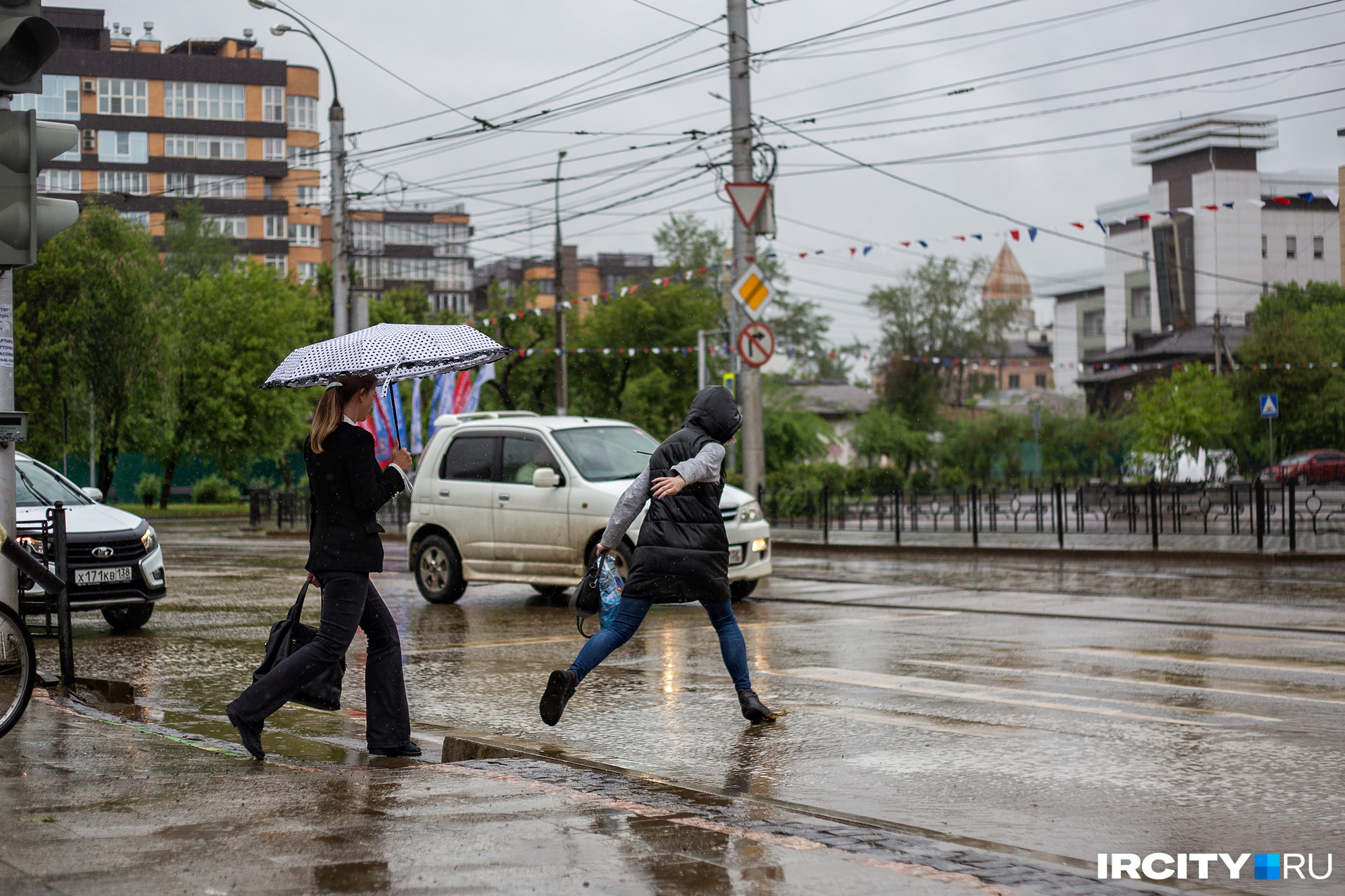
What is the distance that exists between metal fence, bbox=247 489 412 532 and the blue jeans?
85.1 feet

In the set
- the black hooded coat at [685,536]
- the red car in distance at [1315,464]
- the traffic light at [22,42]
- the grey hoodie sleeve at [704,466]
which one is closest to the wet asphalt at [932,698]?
the black hooded coat at [685,536]

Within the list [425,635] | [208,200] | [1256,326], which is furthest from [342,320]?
[208,200]

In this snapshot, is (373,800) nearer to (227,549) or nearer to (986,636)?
(986,636)

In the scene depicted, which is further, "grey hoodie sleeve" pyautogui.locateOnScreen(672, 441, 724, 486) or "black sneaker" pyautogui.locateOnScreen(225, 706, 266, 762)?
"grey hoodie sleeve" pyautogui.locateOnScreen(672, 441, 724, 486)

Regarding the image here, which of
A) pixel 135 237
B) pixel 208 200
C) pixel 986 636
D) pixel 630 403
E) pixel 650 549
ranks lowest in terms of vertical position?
Result: pixel 986 636

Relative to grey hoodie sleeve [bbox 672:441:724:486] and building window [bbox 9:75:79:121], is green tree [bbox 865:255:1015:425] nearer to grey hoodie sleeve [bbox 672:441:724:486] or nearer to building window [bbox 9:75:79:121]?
building window [bbox 9:75:79:121]

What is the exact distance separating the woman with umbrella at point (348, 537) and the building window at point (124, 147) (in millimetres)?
82670

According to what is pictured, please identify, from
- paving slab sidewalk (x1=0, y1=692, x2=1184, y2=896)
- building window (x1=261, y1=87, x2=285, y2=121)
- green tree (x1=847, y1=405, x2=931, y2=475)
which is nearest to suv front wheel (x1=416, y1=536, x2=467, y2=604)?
paving slab sidewalk (x1=0, y1=692, x2=1184, y2=896)

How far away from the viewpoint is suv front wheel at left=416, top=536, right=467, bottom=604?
14.5 metres

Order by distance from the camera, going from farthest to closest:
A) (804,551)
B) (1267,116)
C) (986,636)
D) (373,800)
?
(1267,116)
(804,551)
(986,636)
(373,800)

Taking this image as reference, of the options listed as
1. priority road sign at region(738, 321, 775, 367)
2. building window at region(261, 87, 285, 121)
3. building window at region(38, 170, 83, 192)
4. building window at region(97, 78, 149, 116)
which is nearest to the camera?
priority road sign at region(738, 321, 775, 367)

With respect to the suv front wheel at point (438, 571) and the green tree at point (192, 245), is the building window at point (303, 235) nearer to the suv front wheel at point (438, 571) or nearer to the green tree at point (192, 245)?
the green tree at point (192, 245)

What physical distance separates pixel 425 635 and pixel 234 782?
6111 millimetres

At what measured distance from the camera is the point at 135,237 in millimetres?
44844
